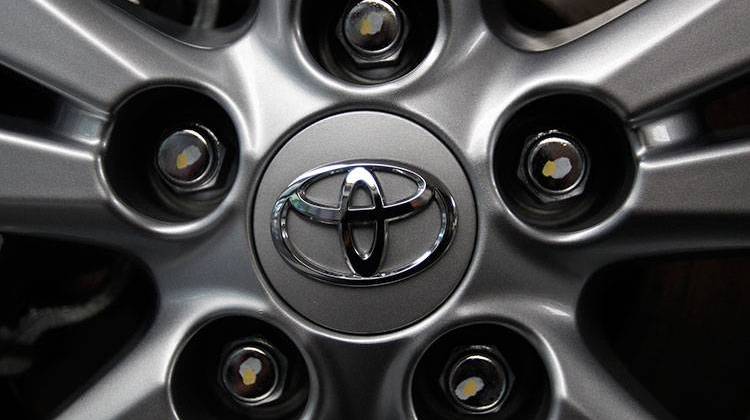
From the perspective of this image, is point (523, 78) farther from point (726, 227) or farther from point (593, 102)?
point (726, 227)

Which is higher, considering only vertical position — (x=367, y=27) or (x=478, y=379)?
(x=367, y=27)

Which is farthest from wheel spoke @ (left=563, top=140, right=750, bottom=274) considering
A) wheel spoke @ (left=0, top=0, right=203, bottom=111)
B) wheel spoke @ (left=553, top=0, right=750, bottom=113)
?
wheel spoke @ (left=0, top=0, right=203, bottom=111)

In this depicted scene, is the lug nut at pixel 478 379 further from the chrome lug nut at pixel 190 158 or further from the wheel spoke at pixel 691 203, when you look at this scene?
the chrome lug nut at pixel 190 158

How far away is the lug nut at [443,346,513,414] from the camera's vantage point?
58 centimetres

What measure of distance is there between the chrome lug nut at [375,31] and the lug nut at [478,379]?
20 cm

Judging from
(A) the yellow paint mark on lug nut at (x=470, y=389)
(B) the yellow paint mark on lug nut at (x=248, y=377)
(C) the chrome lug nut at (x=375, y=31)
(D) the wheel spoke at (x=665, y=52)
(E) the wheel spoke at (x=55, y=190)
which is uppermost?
(D) the wheel spoke at (x=665, y=52)

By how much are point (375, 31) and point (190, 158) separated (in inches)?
5.9

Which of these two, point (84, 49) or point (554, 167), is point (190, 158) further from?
point (554, 167)

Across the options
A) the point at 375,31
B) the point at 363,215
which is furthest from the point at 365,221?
the point at 375,31

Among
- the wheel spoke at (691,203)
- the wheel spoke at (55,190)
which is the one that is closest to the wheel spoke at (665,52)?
the wheel spoke at (691,203)

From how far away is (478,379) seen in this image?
576 mm

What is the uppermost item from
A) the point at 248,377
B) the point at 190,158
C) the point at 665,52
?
the point at 665,52

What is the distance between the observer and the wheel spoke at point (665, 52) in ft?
1.68

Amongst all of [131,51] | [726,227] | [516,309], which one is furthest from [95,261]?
[726,227]
